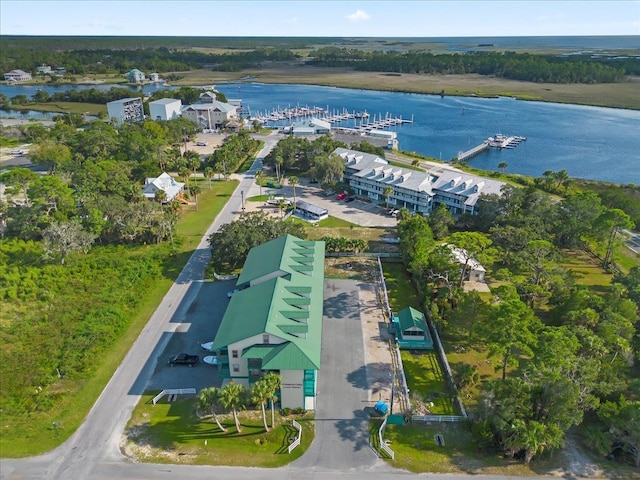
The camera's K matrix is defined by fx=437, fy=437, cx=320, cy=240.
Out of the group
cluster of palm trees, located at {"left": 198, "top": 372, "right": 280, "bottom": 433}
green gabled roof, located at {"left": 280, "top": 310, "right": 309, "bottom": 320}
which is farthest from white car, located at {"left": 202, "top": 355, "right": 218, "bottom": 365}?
green gabled roof, located at {"left": 280, "top": 310, "right": 309, "bottom": 320}

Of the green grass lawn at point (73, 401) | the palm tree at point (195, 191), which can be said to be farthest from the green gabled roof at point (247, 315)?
the palm tree at point (195, 191)

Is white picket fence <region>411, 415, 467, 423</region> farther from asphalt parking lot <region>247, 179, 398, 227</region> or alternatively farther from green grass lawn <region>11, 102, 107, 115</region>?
green grass lawn <region>11, 102, 107, 115</region>

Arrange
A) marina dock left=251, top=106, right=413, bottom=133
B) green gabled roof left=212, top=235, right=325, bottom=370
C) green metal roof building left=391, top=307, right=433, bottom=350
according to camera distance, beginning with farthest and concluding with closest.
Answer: marina dock left=251, top=106, right=413, bottom=133 → green metal roof building left=391, top=307, right=433, bottom=350 → green gabled roof left=212, top=235, right=325, bottom=370

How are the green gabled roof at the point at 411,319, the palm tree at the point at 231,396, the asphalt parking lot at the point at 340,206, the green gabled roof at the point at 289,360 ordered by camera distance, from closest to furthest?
the palm tree at the point at 231,396
the green gabled roof at the point at 289,360
the green gabled roof at the point at 411,319
the asphalt parking lot at the point at 340,206

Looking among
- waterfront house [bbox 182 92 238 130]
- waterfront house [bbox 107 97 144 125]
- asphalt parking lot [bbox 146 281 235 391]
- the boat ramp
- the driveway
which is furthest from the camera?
waterfront house [bbox 107 97 144 125]

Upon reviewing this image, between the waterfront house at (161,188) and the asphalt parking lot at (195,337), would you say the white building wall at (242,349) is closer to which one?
the asphalt parking lot at (195,337)

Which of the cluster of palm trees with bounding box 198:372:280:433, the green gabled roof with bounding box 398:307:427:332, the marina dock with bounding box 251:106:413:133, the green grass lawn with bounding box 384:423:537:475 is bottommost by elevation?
the green grass lawn with bounding box 384:423:537:475

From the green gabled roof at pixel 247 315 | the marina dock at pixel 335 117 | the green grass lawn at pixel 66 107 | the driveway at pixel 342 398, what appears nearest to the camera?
the driveway at pixel 342 398
